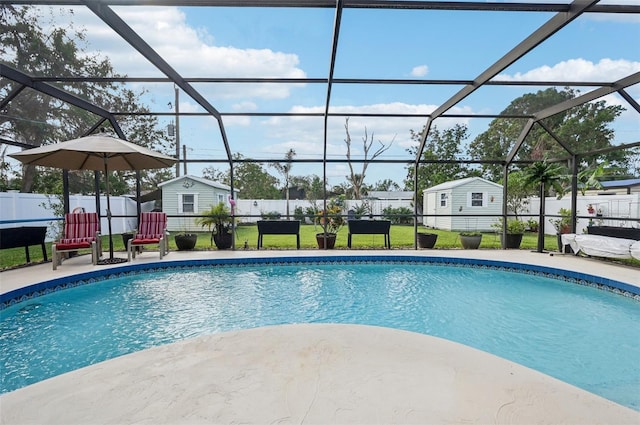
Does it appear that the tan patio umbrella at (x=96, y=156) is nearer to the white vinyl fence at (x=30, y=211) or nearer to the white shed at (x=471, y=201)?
the white vinyl fence at (x=30, y=211)

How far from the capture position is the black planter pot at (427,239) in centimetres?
842

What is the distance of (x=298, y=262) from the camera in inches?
285

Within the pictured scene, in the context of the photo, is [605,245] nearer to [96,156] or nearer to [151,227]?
[151,227]

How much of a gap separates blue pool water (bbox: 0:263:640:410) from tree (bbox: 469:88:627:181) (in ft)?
15.7

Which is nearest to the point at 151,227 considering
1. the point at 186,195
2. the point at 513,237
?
the point at 186,195

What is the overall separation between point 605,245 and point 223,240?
27.5 feet

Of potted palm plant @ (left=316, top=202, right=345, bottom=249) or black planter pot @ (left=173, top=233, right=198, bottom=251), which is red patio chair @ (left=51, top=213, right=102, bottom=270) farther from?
potted palm plant @ (left=316, top=202, right=345, bottom=249)

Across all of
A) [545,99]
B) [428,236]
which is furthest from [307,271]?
[545,99]

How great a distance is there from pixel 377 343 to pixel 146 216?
6.64 meters

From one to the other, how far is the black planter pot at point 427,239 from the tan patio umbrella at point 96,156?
6.35m

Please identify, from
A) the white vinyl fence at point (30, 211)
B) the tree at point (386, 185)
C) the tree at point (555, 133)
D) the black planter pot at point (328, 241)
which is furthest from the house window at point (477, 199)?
the tree at point (386, 185)

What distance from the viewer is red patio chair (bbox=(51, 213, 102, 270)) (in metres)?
6.11

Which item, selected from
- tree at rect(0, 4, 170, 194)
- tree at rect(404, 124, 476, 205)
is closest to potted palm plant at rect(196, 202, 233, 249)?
tree at rect(0, 4, 170, 194)

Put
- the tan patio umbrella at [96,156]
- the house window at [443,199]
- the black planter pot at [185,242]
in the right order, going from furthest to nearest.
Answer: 1. the house window at [443,199]
2. the black planter pot at [185,242]
3. the tan patio umbrella at [96,156]
